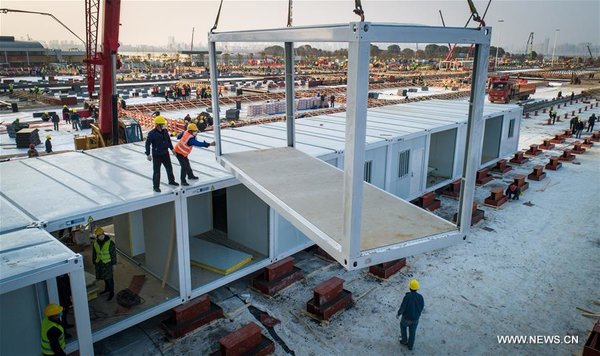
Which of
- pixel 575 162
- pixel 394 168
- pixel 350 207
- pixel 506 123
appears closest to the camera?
pixel 350 207

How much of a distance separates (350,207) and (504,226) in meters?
11.3

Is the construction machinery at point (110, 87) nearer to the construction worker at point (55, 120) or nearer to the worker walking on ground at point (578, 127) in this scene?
the construction worker at point (55, 120)

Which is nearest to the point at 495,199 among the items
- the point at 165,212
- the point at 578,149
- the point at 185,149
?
the point at 185,149

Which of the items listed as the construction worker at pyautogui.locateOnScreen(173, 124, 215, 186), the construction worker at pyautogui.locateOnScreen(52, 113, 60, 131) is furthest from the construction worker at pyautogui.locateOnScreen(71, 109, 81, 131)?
the construction worker at pyautogui.locateOnScreen(173, 124, 215, 186)

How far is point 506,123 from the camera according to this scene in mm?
19953

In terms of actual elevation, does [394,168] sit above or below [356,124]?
below

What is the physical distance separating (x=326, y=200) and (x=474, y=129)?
2.34 meters

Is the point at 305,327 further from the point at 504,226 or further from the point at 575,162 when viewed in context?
the point at 575,162

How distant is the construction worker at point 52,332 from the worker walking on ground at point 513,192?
51.5 feet

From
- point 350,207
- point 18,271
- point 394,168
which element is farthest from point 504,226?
point 18,271

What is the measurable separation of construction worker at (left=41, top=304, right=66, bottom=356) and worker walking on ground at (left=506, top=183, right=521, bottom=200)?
51.5 feet

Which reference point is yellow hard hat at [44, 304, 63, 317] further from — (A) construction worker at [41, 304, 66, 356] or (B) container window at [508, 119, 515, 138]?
(B) container window at [508, 119, 515, 138]

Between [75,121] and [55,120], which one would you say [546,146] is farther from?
[55,120]

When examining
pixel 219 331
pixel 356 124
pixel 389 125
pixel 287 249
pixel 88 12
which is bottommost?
pixel 219 331
